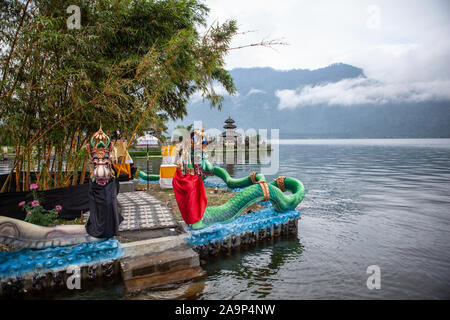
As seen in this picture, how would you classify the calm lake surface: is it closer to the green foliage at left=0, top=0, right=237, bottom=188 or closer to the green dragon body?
the green dragon body

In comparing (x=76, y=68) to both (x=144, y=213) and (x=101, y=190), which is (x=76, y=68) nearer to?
(x=101, y=190)

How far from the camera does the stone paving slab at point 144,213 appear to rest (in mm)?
6934

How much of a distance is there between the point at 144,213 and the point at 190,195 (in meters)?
2.65

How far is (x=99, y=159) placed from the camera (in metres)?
5.16

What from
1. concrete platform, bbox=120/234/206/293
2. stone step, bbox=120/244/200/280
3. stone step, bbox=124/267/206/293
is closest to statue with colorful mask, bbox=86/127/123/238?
concrete platform, bbox=120/234/206/293

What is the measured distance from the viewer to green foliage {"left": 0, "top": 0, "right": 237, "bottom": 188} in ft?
19.0

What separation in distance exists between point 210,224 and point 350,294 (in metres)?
3.27

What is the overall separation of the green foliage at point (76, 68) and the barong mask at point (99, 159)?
100 cm

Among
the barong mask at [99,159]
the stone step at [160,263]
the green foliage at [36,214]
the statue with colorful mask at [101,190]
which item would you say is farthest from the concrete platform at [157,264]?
the green foliage at [36,214]

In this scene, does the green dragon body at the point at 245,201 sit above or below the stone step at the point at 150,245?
above

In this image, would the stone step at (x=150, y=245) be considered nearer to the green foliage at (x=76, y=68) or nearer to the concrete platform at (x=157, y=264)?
the concrete platform at (x=157, y=264)
